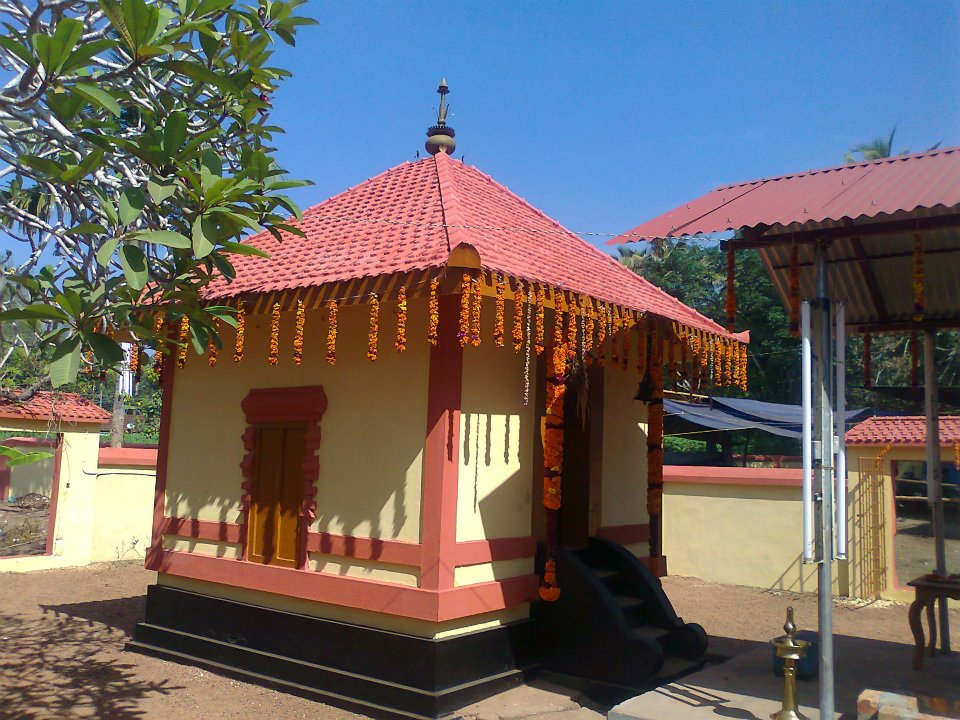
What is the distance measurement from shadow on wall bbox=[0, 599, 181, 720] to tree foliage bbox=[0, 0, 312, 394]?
3.41 meters

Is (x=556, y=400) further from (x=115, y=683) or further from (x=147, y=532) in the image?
(x=147, y=532)

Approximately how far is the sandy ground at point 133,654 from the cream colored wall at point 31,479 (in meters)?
3.96

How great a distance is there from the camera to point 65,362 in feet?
12.7

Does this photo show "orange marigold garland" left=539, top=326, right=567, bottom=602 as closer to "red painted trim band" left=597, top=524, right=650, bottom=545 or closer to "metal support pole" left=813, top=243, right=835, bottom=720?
"red painted trim band" left=597, top=524, right=650, bottom=545

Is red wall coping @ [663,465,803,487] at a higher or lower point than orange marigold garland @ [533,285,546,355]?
lower

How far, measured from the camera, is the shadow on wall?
257 inches

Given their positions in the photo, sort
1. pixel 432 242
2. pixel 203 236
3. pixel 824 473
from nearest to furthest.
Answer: pixel 203 236, pixel 824 473, pixel 432 242

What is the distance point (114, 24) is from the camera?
13.8 ft

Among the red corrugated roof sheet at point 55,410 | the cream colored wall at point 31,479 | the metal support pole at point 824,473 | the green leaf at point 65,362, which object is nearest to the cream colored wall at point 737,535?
the metal support pole at point 824,473

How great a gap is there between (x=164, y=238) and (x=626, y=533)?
246 inches

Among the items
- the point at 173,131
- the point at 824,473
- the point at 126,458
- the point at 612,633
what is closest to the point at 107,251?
the point at 173,131

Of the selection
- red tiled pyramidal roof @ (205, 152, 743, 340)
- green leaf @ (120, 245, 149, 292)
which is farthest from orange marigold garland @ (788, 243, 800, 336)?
green leaf @ (120, 245, 149, 292)

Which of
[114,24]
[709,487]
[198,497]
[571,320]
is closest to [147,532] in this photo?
[198,497]

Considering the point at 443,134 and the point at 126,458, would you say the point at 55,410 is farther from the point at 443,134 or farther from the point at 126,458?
the point at 443,134
